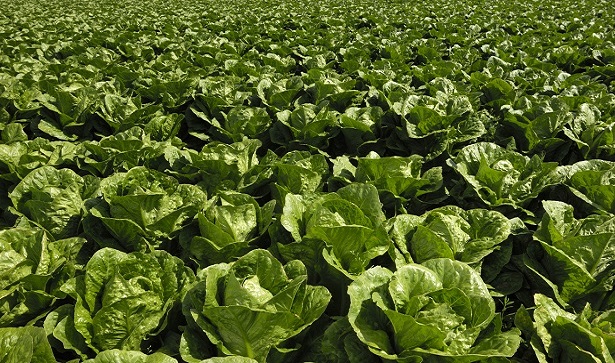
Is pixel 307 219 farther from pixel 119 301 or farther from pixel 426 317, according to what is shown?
pixel 119 301

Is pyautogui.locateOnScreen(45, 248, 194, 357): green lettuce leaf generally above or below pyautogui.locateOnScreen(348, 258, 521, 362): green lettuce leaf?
below

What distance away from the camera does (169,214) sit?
10.4ft

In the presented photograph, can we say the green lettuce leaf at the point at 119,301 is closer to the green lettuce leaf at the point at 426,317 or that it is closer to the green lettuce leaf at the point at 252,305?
the green lettuce leaf at the point at 252,305

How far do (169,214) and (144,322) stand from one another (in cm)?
84

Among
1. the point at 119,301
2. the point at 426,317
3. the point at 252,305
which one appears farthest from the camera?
the point at 119,301

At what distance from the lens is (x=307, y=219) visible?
9.99 ft

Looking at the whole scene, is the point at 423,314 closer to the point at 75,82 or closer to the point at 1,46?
the point at 75,82

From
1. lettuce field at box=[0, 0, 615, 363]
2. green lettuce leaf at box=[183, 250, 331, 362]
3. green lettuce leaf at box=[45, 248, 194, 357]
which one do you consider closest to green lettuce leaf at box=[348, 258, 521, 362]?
lettuce field at box=[0, 0, 615, 363]

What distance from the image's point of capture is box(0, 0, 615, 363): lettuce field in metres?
2.38

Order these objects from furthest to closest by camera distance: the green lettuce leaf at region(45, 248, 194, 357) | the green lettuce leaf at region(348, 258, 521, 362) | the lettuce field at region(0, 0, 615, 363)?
the green lettuce leaf at region(45, 248, 194, 357), the lettuce field at region(0, 0, 615, 363), the green lettuce leaf at region(348, 258, 521, 362)

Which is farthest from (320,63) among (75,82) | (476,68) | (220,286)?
(220,286)

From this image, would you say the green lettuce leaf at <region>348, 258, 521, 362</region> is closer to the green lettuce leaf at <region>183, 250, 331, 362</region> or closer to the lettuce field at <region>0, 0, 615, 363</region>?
the lettuce field at <region>0, 0, 615, 363</region>

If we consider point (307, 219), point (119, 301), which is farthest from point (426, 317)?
point (119, 301)

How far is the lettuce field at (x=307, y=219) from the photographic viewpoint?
7.81 feet
